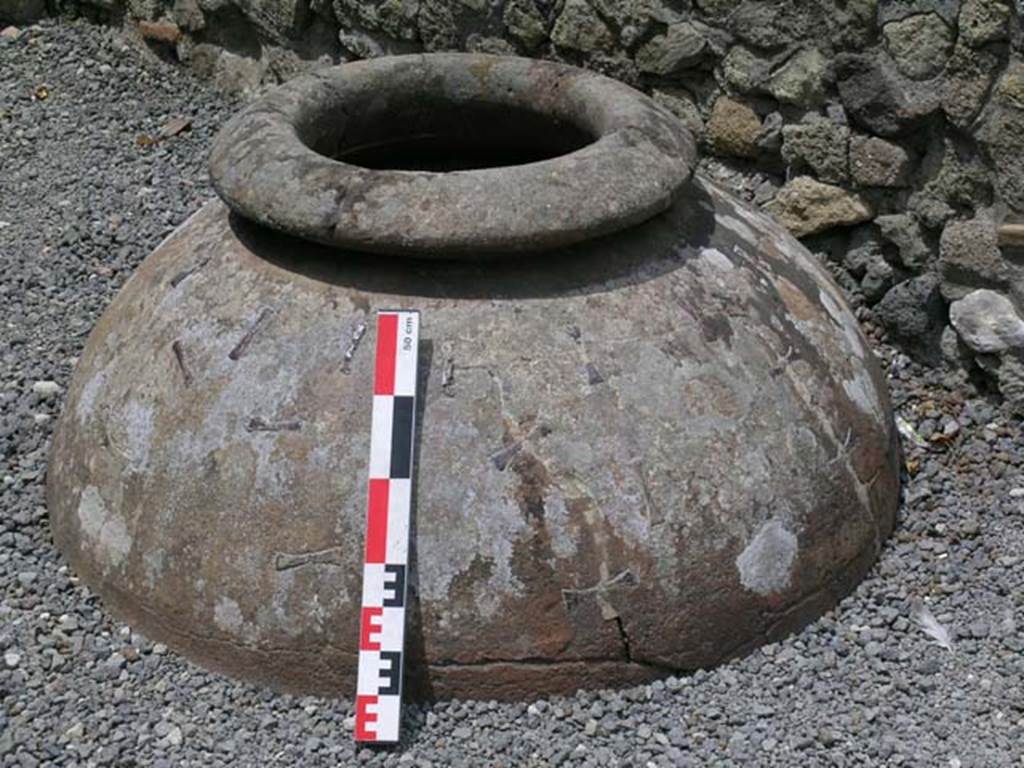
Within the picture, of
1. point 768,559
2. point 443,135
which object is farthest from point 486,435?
point 443,135

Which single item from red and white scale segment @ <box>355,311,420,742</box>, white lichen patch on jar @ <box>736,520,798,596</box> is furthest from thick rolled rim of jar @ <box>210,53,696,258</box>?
white lichen patch on jar @ <box>736,520,798,596</box>

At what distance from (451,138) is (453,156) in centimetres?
6

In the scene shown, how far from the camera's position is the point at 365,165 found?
155 inches

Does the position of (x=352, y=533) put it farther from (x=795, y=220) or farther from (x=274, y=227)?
(x=795, y=220)

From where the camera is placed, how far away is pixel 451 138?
3.89 meters

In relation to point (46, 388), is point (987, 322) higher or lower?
higher

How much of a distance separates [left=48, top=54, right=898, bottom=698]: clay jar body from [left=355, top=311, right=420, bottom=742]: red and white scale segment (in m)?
0.03

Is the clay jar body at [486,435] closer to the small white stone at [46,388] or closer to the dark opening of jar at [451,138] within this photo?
the dark opening of jar at [451,138]

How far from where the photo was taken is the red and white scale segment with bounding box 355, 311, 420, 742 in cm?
305

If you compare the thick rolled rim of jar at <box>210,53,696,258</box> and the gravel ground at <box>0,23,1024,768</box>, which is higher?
the thick rolled rim of jar at <box>210,53,696,258</box>

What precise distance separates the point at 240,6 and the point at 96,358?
2.59m

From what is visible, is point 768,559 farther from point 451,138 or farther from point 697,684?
point 451,138

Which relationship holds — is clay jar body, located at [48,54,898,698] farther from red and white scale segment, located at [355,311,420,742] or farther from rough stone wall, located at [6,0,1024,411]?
rough stone wall, located at [6,0,1024,411]

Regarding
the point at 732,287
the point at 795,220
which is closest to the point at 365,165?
the point at 732,287
